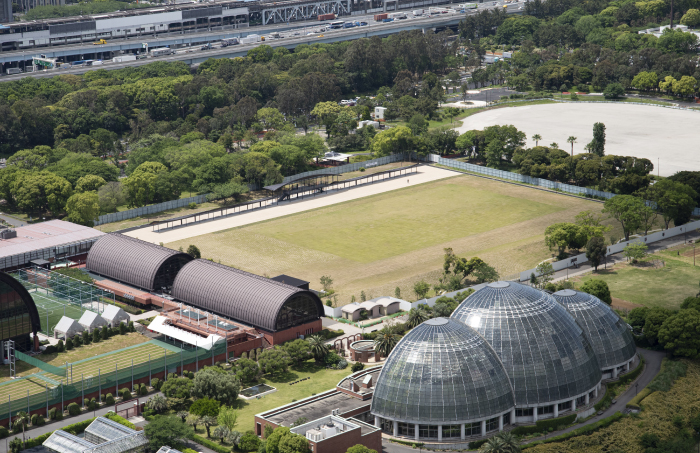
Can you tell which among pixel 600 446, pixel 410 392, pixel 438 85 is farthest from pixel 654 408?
pixel 438 85

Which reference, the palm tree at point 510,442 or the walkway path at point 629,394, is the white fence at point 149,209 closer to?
the walkway path at point 629,394

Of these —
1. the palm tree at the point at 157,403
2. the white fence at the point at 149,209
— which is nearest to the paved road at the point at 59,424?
the palm tree at the point at 157,403

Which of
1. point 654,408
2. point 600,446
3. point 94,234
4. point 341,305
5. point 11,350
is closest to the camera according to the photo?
point 600,446

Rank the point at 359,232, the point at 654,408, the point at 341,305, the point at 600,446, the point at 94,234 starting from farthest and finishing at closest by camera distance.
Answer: the point at 359,232 < the point at 94,234 < the point at 341,305 < the point at 654,408 < the point at 600,446

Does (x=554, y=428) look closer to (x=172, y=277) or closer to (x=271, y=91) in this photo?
(x=172, y=277)

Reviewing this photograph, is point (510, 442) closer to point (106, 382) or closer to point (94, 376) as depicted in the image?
point (106, 382)
